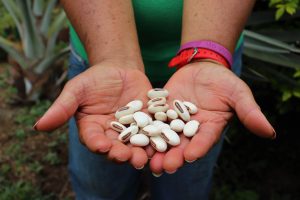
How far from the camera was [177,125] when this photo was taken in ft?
3.12

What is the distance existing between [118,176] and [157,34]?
344 millimetres

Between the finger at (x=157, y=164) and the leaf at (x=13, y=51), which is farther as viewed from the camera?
the leaf at (x=13, y=51)

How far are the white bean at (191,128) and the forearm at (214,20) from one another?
18 centimetres

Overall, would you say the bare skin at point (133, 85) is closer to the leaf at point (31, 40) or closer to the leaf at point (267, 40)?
the leaf at point (267, 40)

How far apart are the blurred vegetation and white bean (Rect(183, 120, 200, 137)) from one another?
58 centimetres

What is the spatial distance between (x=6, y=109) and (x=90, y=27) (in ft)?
4.17

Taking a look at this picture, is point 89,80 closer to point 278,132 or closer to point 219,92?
point 219,92

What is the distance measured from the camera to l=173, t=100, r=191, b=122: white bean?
36.8 inches

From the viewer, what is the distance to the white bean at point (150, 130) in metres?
0.94

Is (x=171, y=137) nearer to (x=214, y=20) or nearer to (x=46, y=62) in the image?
(x=214, y=20)

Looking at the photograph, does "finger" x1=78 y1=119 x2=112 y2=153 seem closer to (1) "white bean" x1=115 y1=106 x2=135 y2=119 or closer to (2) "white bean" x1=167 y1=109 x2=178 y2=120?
(1) "white bean" x1=115 y1=106 x2=135 y2=119

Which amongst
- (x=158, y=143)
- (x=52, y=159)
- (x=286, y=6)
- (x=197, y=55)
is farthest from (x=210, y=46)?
(x=52, y=159)

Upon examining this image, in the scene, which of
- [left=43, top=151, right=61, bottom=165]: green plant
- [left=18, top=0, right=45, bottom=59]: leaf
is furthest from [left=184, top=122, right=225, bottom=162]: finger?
[left=18, top=0, right=45, bottom=59]: leaf

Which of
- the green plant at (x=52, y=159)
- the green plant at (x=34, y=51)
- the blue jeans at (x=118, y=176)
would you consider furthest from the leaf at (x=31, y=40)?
the blue jeans at (x=118, y=176)
